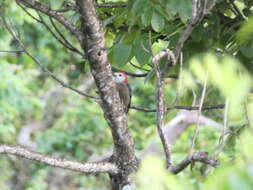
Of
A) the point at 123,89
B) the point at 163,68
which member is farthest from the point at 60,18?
the point at 123,89

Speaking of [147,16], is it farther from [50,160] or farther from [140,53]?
[50,160]

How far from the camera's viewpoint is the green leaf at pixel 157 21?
5.56ft

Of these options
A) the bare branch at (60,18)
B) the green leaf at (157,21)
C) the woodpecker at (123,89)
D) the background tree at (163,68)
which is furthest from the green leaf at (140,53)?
the woodpecker at (123,89)

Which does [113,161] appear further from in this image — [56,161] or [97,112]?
[97,112]

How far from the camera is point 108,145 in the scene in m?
9.61

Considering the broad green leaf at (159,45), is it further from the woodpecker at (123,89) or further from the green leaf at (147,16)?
the woodpecker at (123,89)

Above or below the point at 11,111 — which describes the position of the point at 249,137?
above

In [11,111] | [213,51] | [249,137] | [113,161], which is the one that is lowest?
[11,111]

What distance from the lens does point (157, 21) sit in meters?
1.71

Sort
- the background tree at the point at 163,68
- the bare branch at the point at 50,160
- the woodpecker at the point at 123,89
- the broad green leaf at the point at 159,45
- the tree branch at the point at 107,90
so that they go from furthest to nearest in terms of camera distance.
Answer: the woodpecker at the point at 123,89 → the broad green leaf at the point at 159,45 → the bare branch at the point at 50,160 → the tree branch at the point at 107,90 → the background tree at the point at 163,68

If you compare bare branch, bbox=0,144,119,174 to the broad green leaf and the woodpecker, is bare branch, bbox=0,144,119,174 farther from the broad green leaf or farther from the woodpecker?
the woodpecker

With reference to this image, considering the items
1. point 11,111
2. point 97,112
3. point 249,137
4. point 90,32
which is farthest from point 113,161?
point 97,112

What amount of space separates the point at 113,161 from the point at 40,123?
9.33 meters

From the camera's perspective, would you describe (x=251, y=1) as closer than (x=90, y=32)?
No
